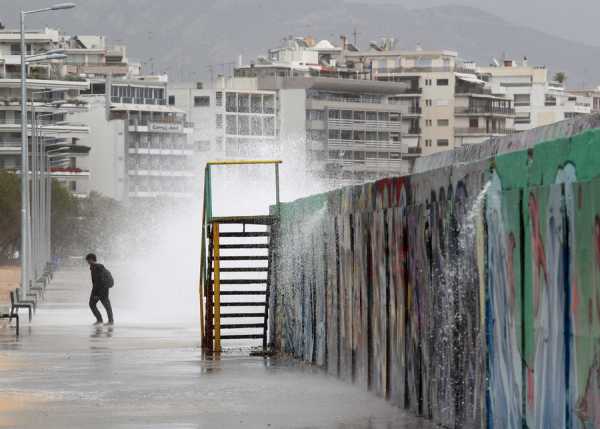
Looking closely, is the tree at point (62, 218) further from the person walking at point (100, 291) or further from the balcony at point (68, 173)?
the person walking at point (100, 291)

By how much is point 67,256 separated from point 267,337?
148 metres

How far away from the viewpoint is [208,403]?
17.3m

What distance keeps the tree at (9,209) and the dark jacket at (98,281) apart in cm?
9837

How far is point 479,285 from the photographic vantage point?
13383 millimetres

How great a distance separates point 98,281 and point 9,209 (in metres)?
99.2

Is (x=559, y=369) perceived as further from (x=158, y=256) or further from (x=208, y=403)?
(x=158, y=256)

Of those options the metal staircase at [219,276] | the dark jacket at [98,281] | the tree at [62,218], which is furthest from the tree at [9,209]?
the metal staircase at [219,276]

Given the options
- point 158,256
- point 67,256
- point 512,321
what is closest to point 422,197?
point 512,321

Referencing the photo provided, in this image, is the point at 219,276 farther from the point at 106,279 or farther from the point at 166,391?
the point at 106,279

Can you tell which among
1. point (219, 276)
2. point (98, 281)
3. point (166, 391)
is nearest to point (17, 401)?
point (166, 391)

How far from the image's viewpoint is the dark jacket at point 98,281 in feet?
120

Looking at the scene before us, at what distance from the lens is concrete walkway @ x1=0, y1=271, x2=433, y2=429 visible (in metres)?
15.6

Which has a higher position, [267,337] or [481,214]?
[481,214]

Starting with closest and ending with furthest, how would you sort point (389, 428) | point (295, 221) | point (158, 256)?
point (389, 428) < point (295, 221) < point (158, 256)
